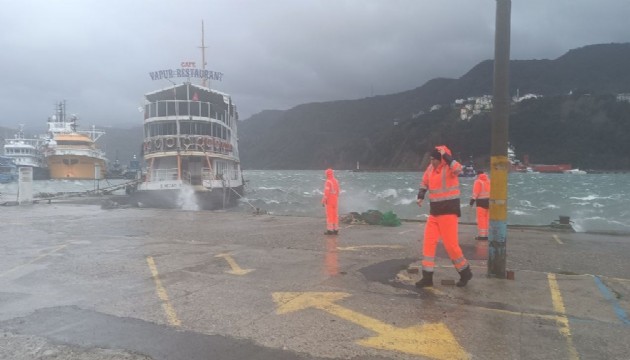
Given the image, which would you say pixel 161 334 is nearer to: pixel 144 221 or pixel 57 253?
pixel 57 253

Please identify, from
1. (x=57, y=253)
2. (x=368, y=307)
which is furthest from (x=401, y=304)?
(x=57, y=253)

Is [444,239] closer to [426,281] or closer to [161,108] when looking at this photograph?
[426,281]

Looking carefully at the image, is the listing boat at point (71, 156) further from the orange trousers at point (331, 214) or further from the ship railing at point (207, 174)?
the orange trousers at point (331, 214)

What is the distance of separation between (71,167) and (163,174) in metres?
50.9

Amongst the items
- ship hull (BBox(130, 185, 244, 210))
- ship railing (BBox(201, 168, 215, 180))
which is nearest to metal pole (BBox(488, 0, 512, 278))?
ship hull (BBox(130, 185, 244, 210))

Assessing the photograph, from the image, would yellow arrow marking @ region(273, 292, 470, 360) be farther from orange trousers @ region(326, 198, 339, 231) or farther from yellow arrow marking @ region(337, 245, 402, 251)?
orange trousers @ region(326, 198, 339, 231)

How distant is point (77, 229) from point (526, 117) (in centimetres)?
14262

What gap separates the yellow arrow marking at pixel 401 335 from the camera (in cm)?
381

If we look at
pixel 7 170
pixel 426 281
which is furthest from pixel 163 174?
pixel 7 170

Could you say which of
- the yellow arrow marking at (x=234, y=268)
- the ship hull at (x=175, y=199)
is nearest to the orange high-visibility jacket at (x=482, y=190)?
the yellow arrow marking at (x=234, y=268)

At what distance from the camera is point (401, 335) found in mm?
4156

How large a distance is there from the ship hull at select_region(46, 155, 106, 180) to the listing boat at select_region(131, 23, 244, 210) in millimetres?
48188

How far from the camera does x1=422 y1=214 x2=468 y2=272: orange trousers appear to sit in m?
5.77

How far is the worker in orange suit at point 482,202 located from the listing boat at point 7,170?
77.0 meters
